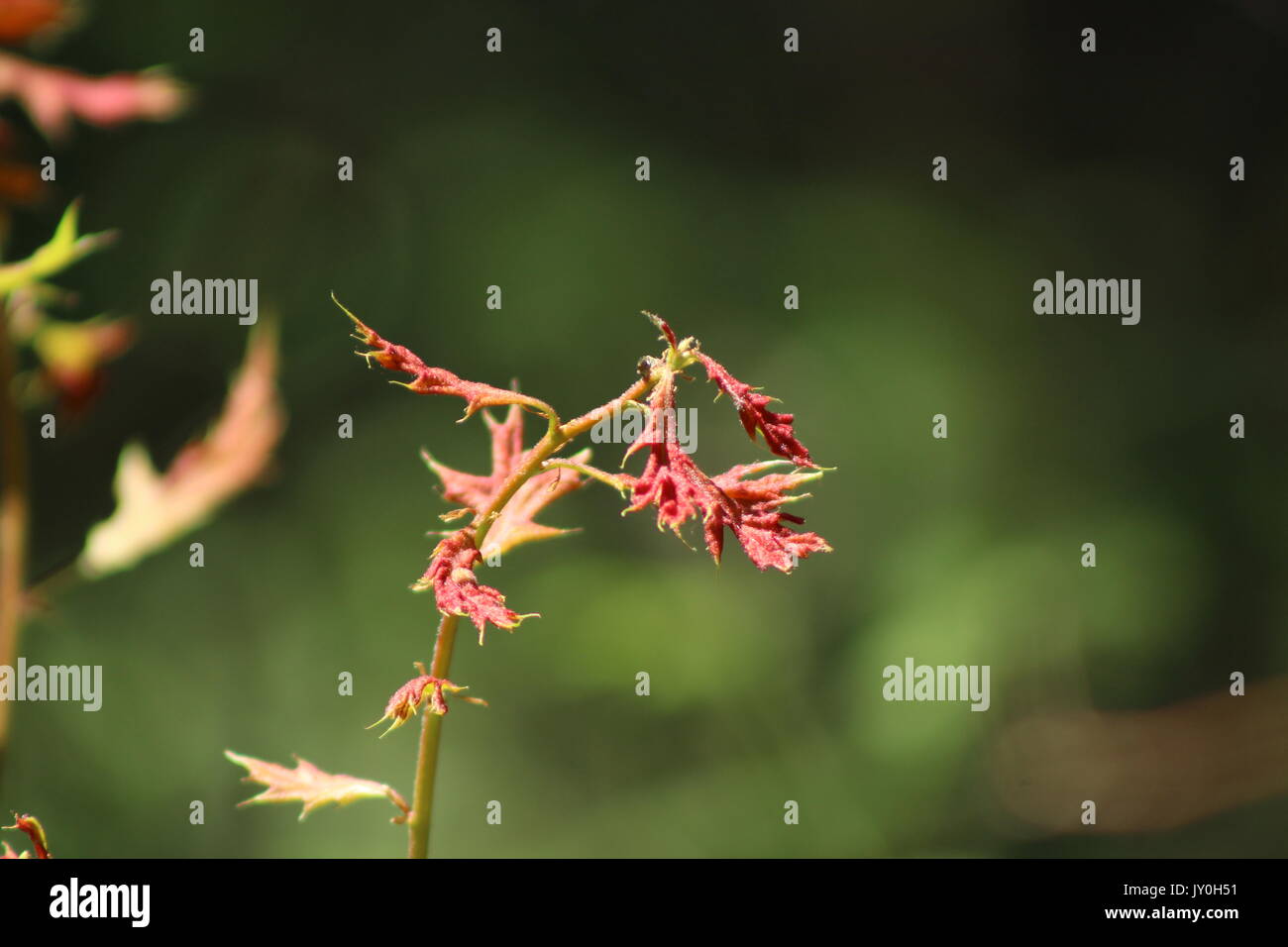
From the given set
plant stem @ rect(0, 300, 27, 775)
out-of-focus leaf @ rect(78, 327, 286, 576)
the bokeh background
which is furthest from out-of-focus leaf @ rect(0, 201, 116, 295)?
the bokeh background

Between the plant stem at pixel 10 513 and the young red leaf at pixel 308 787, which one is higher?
the plant stem at pixel 10 513

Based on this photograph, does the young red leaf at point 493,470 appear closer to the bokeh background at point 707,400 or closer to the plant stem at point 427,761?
the plant stem at point 427,761

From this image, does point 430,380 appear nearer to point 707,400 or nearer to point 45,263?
point 45,263

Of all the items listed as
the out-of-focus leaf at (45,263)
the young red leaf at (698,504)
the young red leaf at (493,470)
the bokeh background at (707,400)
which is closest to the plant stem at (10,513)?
the out-of-focus leaf at (45,263)

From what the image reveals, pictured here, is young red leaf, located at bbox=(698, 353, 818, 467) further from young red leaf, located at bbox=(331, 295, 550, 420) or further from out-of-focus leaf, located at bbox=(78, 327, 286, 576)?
out-of-focus leaf, located at bbox=(78, 327, 286, 576)

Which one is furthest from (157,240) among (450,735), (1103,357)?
(1103,357)

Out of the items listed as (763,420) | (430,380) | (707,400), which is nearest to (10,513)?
(430,380)
